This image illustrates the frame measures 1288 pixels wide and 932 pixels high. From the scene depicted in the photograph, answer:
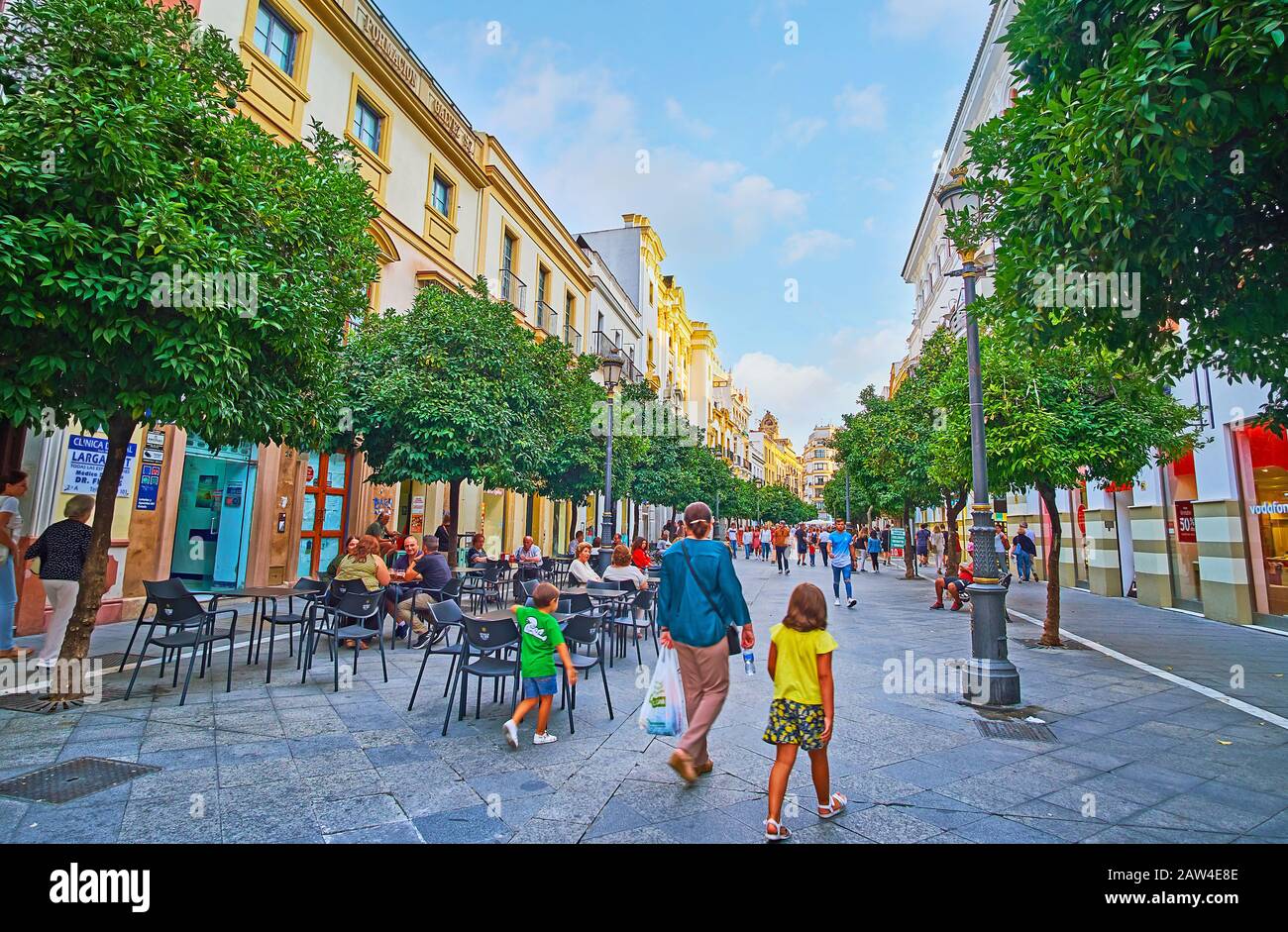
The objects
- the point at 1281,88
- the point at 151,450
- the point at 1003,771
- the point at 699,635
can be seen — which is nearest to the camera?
the point at 1281,88

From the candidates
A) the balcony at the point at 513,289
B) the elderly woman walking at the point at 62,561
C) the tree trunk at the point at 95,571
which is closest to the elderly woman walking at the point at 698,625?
the tree trunk at the point at 95,571

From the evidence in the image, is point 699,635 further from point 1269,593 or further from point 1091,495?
point 1091,495

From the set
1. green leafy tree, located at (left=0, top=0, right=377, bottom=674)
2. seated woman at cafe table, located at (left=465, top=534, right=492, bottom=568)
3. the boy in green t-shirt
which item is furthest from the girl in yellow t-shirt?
seated woman at cafe table, located at (left=465, top=534, right=492, bottom=568)

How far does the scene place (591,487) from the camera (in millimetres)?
18266

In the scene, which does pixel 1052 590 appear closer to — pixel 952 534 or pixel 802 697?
pixel 802 697

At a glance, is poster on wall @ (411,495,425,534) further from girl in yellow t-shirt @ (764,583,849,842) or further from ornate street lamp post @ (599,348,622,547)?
girl in yellow t-shirt @ (764,583,849,842)

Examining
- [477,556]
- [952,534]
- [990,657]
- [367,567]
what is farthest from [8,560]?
[952,534]

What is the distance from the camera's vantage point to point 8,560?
6691 mm

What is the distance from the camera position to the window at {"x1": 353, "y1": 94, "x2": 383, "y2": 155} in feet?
49.0

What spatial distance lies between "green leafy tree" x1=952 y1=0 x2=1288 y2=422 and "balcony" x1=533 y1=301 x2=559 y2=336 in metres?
19.6

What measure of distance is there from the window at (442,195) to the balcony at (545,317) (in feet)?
18.1

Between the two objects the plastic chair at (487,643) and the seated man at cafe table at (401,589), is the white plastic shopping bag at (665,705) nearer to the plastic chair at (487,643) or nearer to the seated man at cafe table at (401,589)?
the plastic chair at (487,643)
